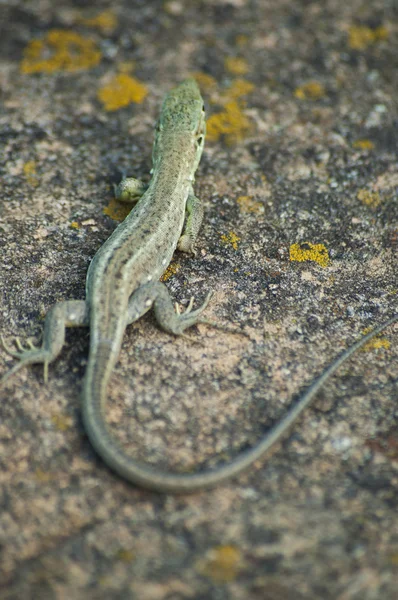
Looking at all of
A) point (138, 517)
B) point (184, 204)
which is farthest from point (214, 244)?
point (138, 517)

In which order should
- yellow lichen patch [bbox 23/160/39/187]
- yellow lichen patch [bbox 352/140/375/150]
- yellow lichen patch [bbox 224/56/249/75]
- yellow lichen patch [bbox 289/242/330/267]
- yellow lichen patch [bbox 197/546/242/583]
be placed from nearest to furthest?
yellow lichen patch [bbox 197/546/242/583] < yellow lichen patch [bbox 289/242/330/267] < yellow lichen patch [bbox 23/160/39/187] < yellow lichen patch [bbox 352/140/375/150] < yellow lichen patch [bbox 224/56/249/75]

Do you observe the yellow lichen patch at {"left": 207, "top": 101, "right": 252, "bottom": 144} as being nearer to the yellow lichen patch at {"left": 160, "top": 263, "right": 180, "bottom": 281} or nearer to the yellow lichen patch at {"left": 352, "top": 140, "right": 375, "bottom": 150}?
the yellow lichen patch at {"left": 352, "top": 140, "right": 375, "bottom": 150}

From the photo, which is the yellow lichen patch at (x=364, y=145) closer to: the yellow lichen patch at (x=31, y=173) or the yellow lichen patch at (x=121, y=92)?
the yellow lichen patch at (x=121, y=92)

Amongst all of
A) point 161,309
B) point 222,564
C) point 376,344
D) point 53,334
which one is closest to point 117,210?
point 161,309

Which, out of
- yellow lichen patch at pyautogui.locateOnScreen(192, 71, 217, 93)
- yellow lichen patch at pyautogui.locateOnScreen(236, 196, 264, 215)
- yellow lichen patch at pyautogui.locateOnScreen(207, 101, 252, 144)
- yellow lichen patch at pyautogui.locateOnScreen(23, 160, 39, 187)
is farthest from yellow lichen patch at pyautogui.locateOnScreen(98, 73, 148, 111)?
yellow lichen patch at pyautogui.locateOnScreen(236, 196, 264, 215)

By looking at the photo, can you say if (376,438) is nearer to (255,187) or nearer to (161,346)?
(161,346)

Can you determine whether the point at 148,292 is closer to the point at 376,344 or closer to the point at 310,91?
the point at 376,344

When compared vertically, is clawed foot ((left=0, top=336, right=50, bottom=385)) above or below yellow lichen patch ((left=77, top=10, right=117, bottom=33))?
below
